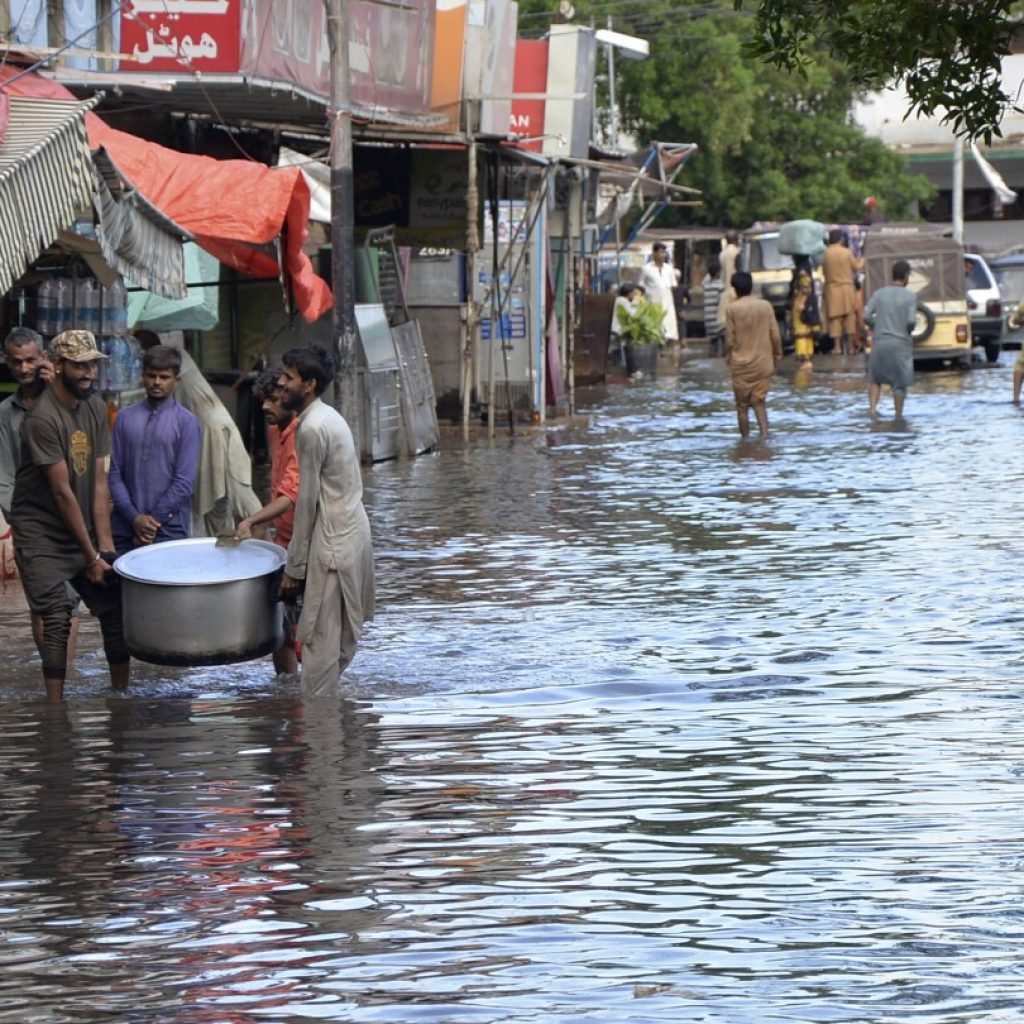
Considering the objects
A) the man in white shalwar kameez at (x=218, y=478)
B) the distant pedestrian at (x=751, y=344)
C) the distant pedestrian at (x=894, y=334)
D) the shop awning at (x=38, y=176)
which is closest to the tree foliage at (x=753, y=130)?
the distant pedestrian at (x=894, y=334)

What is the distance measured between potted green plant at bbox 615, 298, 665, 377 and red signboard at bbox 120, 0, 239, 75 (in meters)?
18.5

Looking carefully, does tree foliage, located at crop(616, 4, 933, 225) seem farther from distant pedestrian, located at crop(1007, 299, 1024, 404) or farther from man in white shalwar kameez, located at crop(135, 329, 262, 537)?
man in white shalwar kameez, located at crop(135, 329, 262, 537)

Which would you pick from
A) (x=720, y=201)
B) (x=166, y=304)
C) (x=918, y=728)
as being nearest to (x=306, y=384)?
(x=918, y=728)

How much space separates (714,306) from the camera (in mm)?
44781

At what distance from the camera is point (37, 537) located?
388 inches

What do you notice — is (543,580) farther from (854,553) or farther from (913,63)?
(913,63)

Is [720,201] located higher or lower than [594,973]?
higher

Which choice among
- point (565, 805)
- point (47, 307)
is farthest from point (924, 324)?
point (565, 805)

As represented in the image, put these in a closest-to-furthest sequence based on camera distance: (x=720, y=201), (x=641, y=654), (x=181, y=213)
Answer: (x=641, y=654) → (x=181, y=213) → (x=720, y=201)

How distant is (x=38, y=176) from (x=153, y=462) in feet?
5.94

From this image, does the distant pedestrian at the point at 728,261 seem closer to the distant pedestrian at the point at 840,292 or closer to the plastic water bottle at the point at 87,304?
the distant pedestrian at the point at 840,292

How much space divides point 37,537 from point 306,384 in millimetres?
1367

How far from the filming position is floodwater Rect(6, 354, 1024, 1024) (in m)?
5.62

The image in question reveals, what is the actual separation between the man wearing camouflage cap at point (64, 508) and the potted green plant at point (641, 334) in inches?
1034
